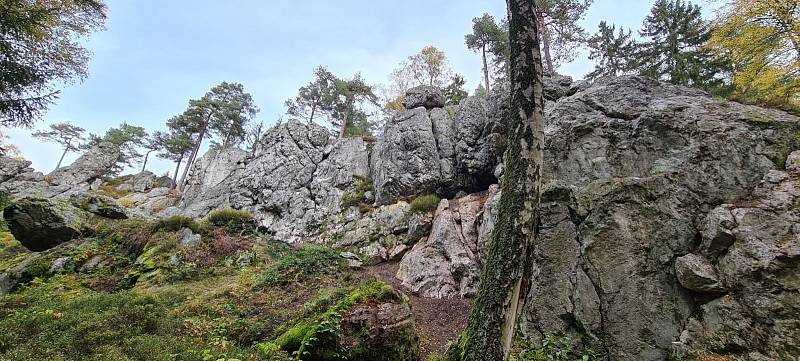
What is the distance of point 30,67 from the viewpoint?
384 inches

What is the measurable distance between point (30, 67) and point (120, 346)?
10.1m

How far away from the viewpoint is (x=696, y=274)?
6594mm

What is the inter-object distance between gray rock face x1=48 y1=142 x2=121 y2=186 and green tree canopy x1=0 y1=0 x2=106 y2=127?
30334 mm

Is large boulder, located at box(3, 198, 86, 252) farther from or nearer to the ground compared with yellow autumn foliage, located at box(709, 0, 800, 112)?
nearer to the ground

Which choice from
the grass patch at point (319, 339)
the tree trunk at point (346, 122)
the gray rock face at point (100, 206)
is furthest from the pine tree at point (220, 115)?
the grass patch at point (319, 339)

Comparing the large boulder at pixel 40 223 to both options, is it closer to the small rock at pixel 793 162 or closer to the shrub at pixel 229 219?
the shrub at pixel 229 219

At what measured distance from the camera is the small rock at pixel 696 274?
6.44 m

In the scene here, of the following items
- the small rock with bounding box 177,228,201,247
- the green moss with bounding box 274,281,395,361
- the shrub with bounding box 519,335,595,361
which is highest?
the small rock with bounding box 177,228,201,247

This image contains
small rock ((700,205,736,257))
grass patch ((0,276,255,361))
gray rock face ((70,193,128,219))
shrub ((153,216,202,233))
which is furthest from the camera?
gray rock face ((70,193,128,219))

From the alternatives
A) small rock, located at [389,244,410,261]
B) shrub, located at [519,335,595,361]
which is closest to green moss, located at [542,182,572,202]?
shrub, located at [519,335,595,361]

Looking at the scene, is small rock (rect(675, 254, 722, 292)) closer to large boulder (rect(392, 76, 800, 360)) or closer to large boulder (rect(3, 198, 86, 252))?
large boulder (rect(392, 76, 800, 360))

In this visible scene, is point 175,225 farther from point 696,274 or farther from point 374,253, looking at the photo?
point 696,274

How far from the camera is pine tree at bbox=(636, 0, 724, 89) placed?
15.6 metres

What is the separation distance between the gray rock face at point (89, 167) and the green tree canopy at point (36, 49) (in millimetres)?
30334
